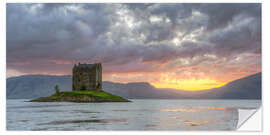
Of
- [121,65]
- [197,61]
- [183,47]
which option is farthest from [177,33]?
[121,65]

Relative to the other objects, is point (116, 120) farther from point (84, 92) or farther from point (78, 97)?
point (84, 92)

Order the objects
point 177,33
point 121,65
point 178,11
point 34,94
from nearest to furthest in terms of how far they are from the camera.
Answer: point 178,11 → point 177,33 → point 121,65 → point 34,94

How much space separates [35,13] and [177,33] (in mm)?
10703

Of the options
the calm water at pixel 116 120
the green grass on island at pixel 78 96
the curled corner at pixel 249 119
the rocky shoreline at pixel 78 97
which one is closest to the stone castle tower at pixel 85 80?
the green grass on island at pixel 78 96

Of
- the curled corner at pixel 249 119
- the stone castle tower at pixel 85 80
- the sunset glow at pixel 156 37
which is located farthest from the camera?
the stone castle tower at pixel 85 80

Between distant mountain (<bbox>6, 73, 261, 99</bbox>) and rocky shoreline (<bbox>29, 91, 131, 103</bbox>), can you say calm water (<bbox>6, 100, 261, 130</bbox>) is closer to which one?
distant mountain (<bbox>6, 73, 261, 99</bbox>)

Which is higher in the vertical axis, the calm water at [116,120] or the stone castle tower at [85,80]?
the stone castle tower at [85,80]

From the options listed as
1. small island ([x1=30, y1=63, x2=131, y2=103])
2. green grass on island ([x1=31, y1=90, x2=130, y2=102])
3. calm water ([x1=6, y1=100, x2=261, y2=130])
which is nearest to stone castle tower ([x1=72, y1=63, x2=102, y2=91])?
small island ([x1=30, y1=63, x2=131, y2=103])

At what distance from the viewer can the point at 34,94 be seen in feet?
218

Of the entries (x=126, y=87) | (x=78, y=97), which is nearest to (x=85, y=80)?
(x=78, y=97)

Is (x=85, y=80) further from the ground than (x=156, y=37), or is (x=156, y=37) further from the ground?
(x=156, y=37)

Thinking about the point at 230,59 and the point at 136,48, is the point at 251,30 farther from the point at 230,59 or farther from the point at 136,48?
the point at 136,48

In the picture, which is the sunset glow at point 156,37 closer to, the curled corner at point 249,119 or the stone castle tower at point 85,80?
the curled corner at point 249,119

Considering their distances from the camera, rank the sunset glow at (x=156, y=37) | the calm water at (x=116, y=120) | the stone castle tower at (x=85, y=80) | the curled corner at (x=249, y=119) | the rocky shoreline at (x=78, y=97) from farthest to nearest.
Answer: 1. the stone castle tower at (x=85, y=80)
2. the rocky shoreline at (x=78, y=97)
3. the sunset glow at (x=156, y=37)
4. the calm water at (x=116, y=120)
5. the curled corner at (x=249, y=119)
